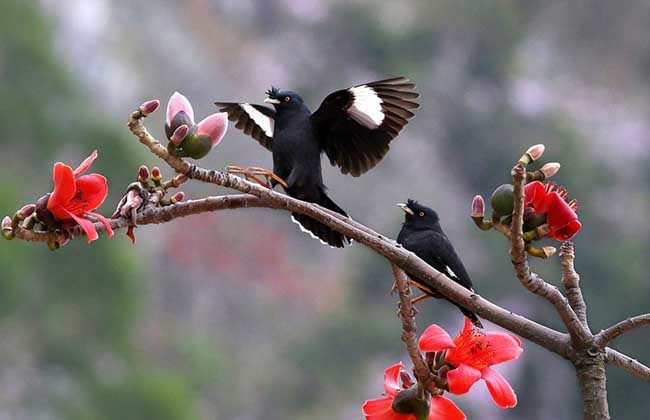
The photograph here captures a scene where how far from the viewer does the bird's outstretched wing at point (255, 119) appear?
234cm

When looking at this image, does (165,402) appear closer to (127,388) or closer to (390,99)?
(127,388)

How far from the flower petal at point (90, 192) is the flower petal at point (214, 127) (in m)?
0.11

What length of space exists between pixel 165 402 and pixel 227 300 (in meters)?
2.65

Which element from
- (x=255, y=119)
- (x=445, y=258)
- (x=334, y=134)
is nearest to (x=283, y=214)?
(x=255, y=119)

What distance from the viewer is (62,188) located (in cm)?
102

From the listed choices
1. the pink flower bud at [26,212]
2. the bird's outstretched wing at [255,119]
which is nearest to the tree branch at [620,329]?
the pink flower bud at [26,212]

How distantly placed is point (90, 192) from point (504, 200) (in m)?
0.40

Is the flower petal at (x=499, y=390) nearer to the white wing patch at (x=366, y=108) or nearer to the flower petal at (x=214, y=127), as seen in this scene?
the flower petal at (x=214, y=127)

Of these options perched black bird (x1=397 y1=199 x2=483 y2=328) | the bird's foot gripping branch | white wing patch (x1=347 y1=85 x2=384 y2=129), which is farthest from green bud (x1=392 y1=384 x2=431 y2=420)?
white wing patch (x1=347 y1=85 x2=384 y2=129)

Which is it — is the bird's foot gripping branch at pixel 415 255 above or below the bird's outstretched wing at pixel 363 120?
below

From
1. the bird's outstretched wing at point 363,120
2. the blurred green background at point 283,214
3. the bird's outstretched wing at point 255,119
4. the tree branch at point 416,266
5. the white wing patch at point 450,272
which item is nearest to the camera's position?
the tree branch at point 416,266

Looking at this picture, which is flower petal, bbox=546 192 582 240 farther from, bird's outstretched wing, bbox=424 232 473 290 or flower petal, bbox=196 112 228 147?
bird's outstretched wing, bbox=424 232 473 290

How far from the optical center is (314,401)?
37.9 feet

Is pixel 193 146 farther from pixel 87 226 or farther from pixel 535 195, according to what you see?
pixel 535 195
